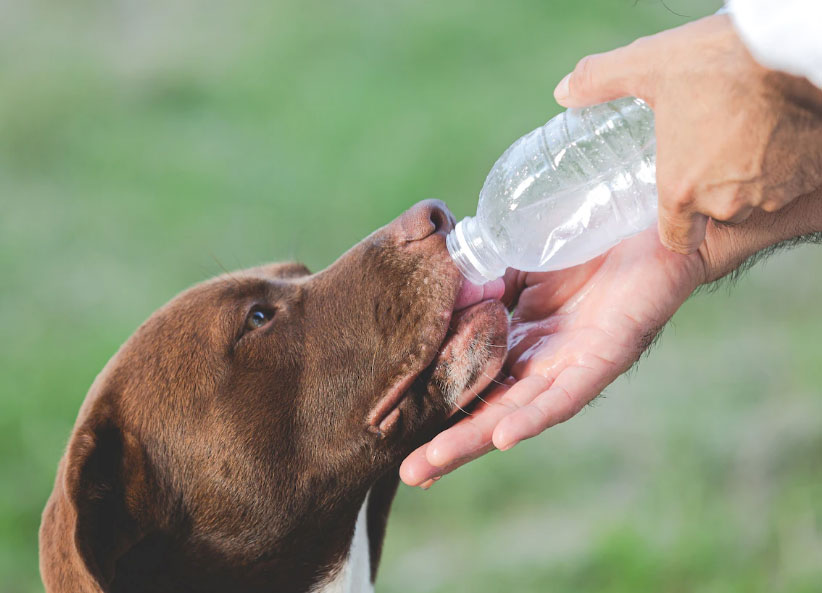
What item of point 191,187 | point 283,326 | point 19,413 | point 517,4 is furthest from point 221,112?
point 283,326

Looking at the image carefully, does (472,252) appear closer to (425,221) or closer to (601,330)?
(425,221)

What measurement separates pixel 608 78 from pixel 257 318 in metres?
1.28

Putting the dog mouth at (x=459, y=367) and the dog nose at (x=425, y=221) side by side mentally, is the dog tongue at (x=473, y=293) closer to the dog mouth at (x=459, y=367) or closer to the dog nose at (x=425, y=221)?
the dog mouth at (x=459, y=367)

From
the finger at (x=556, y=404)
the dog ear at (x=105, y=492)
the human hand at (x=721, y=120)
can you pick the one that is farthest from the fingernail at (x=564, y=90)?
the dog ear at (x=105, y=492)

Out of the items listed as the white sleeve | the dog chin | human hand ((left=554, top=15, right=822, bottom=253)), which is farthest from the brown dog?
the white sleeve

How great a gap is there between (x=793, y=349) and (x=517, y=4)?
5.67 meters

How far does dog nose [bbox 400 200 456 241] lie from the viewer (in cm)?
278

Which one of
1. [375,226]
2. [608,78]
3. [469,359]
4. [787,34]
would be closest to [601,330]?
[469,359]

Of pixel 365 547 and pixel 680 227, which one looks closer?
pixel 680 227

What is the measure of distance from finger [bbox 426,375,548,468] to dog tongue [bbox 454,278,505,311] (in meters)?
0.26

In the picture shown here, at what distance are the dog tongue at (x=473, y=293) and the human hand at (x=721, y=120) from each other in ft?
2.43

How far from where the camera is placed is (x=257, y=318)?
2926 mm

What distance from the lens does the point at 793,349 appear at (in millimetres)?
6406

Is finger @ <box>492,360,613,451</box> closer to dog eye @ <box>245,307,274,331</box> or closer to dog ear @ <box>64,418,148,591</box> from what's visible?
dog eye @ <box>245,307,274,331</box>
